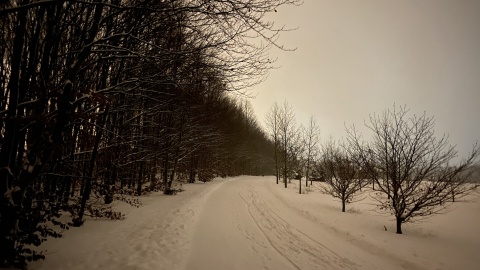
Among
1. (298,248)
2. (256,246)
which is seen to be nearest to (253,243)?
(256,246)

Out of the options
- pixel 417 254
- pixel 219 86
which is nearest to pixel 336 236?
pixel 417 254

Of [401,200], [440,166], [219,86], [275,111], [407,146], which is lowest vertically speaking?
[401,200]

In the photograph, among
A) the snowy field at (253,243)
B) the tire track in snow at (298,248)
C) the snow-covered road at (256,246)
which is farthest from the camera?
the tire track in snow at (298,248)

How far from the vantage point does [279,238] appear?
284 inches

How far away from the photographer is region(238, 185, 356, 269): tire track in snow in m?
5.55

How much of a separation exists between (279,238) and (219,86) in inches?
191

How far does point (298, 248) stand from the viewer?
21.3 feet

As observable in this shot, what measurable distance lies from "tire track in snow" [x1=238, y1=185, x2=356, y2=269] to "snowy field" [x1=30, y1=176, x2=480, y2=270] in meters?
0.02

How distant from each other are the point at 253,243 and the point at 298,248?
1.23 m

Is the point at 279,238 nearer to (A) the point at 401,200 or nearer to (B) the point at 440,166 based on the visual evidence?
(A) the point at 401,200

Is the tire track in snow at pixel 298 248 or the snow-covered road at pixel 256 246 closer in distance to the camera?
the snow-covered road at pixel 256 246

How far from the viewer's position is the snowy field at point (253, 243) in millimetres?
5070

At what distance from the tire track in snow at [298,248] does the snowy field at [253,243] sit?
2cm

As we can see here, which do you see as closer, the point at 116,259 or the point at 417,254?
the point at 116,259
